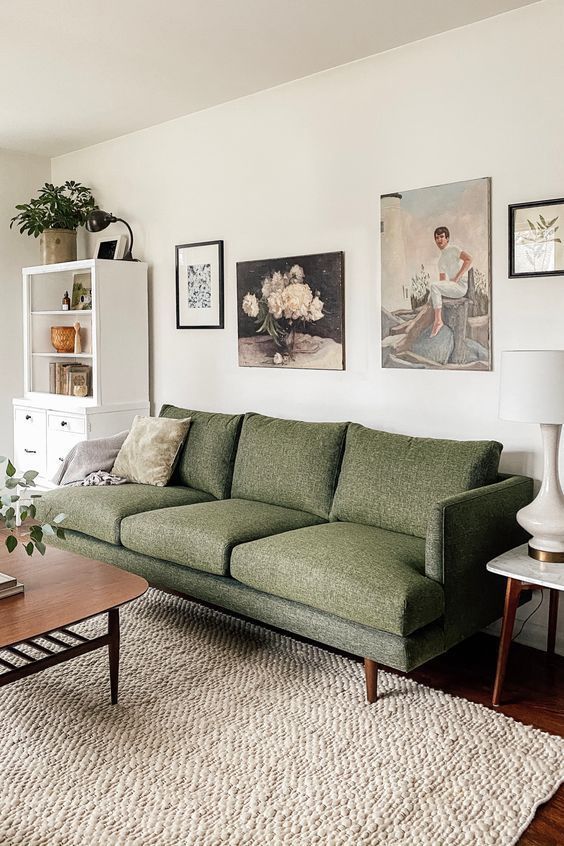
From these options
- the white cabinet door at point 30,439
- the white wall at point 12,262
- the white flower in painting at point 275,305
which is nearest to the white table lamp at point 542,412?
the white flower in painting at point 275,305

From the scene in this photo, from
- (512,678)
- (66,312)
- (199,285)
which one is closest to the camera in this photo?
(512,678)

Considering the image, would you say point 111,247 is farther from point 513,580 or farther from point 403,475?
point 513,580

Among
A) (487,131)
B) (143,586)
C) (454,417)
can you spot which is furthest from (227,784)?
(487,131)

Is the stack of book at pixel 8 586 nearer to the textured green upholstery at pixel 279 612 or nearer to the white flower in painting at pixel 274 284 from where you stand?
the textured green upholstery at pixel 279 612

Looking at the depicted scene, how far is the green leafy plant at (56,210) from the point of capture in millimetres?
5027

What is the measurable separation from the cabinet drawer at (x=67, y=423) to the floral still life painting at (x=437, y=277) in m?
1.98

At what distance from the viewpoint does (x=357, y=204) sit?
370cm

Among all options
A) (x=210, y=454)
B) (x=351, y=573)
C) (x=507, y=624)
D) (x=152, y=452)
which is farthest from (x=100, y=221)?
(x=507, y=624)

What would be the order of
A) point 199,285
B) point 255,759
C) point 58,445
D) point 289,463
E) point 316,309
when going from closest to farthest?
point 255,759 < point 289,463 < point 316,309 < point 199,285 < point 58,445

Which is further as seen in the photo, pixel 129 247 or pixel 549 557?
pixel 129 247

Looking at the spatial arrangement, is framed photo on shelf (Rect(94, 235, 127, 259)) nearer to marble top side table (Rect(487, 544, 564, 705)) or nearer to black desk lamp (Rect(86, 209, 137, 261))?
black desk lamp (Rect(86, 209, 137, 261))

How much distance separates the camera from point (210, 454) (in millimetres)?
3988

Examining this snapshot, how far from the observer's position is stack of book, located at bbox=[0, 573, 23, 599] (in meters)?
2.61

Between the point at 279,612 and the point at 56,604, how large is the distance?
840 mm
